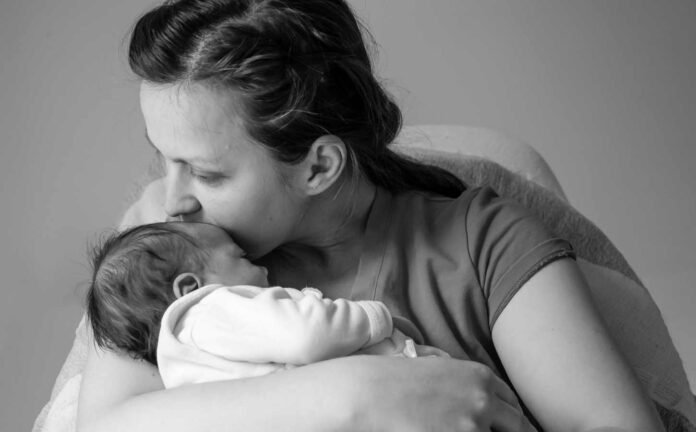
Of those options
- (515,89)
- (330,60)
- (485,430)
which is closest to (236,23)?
(330,60)

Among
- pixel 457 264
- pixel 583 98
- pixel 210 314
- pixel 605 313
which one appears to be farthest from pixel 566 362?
pixel 583 98

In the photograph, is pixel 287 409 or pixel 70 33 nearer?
pixel 287 409

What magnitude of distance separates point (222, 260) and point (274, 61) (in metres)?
0.27

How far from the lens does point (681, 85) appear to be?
2.99 meters

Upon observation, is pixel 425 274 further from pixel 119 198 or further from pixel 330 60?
pixel 119 198

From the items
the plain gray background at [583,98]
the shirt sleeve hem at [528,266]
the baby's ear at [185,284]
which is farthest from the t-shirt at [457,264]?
the plain gray background at [583,98]

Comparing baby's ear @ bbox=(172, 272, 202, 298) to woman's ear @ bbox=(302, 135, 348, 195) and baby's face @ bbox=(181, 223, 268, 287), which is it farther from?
woman's ear @ bbox=(302, 135, 348, 195)

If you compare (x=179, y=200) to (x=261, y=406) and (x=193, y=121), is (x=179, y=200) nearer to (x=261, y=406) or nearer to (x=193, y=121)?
(x=193, y=121)

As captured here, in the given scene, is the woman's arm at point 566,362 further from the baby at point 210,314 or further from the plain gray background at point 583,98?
the plain gray background at point 583,98

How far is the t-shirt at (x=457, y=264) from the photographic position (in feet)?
4.57

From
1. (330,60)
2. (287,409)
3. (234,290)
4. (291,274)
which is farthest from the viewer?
(291,274)

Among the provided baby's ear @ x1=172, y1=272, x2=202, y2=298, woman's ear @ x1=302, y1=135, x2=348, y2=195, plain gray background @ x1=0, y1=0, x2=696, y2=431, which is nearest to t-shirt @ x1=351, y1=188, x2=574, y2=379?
woman's ear @ x1=302, y1=135, x2=348, y2=195

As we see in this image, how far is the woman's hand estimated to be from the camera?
1178 mm

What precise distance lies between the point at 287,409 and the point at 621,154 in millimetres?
2060
